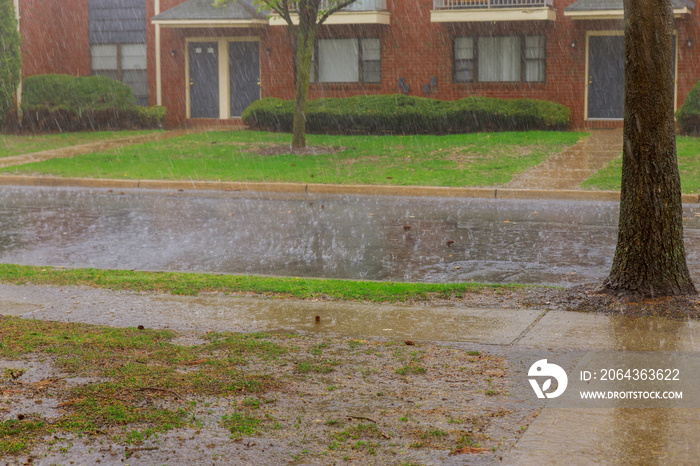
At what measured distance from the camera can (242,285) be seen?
7.95m

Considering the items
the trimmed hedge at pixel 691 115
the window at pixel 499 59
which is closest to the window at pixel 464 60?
the window at pixel 499 59

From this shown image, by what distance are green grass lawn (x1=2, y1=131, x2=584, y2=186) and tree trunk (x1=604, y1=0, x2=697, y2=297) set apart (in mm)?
8999

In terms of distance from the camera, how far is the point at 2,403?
4.70 m

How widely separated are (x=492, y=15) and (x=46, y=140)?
47.0 feet

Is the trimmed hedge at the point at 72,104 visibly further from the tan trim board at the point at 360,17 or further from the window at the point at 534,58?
the window at the point at 534,58

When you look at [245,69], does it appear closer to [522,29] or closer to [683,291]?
[522,29]

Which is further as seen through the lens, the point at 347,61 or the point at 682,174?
the point at 347,61

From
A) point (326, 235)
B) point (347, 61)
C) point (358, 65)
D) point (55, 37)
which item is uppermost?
point (55, 37)

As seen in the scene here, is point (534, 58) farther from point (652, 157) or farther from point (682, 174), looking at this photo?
point (652, 157)

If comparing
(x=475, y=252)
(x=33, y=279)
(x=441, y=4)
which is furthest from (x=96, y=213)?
(x=441, y=4)

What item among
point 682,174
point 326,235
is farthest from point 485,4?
point 326,235

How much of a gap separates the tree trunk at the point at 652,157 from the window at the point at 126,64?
26.1m

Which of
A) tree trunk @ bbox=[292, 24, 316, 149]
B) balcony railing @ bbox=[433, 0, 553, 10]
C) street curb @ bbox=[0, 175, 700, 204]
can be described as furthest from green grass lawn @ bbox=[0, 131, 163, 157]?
balcony railing @ bbox=[433, 0, 553, 10]

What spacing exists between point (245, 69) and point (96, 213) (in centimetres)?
1732
